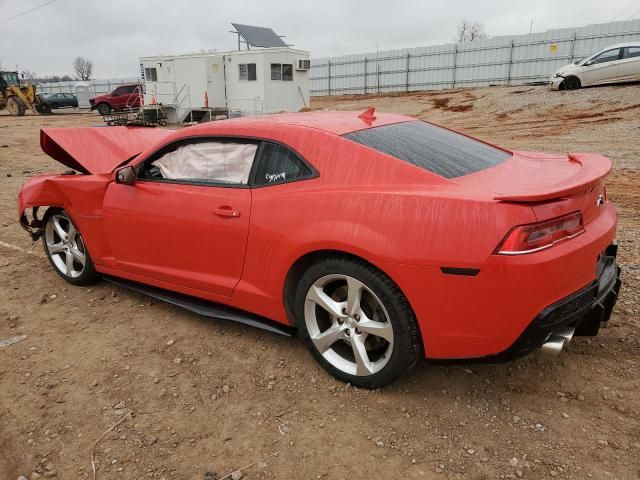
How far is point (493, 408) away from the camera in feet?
8.11

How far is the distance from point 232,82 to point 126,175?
19012 millimetres

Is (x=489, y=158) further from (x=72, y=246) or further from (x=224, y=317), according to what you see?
(x=72, y=246)

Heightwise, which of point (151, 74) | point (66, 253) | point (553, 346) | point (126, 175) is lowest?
point (66, 253)

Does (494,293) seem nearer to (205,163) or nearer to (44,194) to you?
(205,163)

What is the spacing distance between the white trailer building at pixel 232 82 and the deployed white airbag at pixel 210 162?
17764mm

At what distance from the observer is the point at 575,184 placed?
2174 mm

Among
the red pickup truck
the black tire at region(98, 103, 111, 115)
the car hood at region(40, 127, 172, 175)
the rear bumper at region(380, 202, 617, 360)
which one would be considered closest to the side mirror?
the car hood at region(40, 127, 172, 175)

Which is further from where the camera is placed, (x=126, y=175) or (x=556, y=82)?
(x=556, y=82)

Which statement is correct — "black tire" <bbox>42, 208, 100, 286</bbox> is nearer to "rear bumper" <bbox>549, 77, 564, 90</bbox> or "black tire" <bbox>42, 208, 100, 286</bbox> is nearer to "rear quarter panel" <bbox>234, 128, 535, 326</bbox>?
"rear quarter panel" <bbox>234, 128, 535, 326</bbox>

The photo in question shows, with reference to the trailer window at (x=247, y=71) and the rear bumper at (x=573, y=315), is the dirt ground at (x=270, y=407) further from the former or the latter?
the trailer window at (x=247, y=71)

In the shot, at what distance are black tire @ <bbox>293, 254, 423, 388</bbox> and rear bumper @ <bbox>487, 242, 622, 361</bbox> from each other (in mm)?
382

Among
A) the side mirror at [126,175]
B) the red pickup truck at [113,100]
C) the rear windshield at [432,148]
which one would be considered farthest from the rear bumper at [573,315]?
the red pickup truck at [113,100]

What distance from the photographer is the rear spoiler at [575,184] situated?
6.73ft

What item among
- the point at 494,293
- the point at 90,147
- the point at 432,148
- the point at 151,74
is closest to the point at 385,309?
the point at 494,293
